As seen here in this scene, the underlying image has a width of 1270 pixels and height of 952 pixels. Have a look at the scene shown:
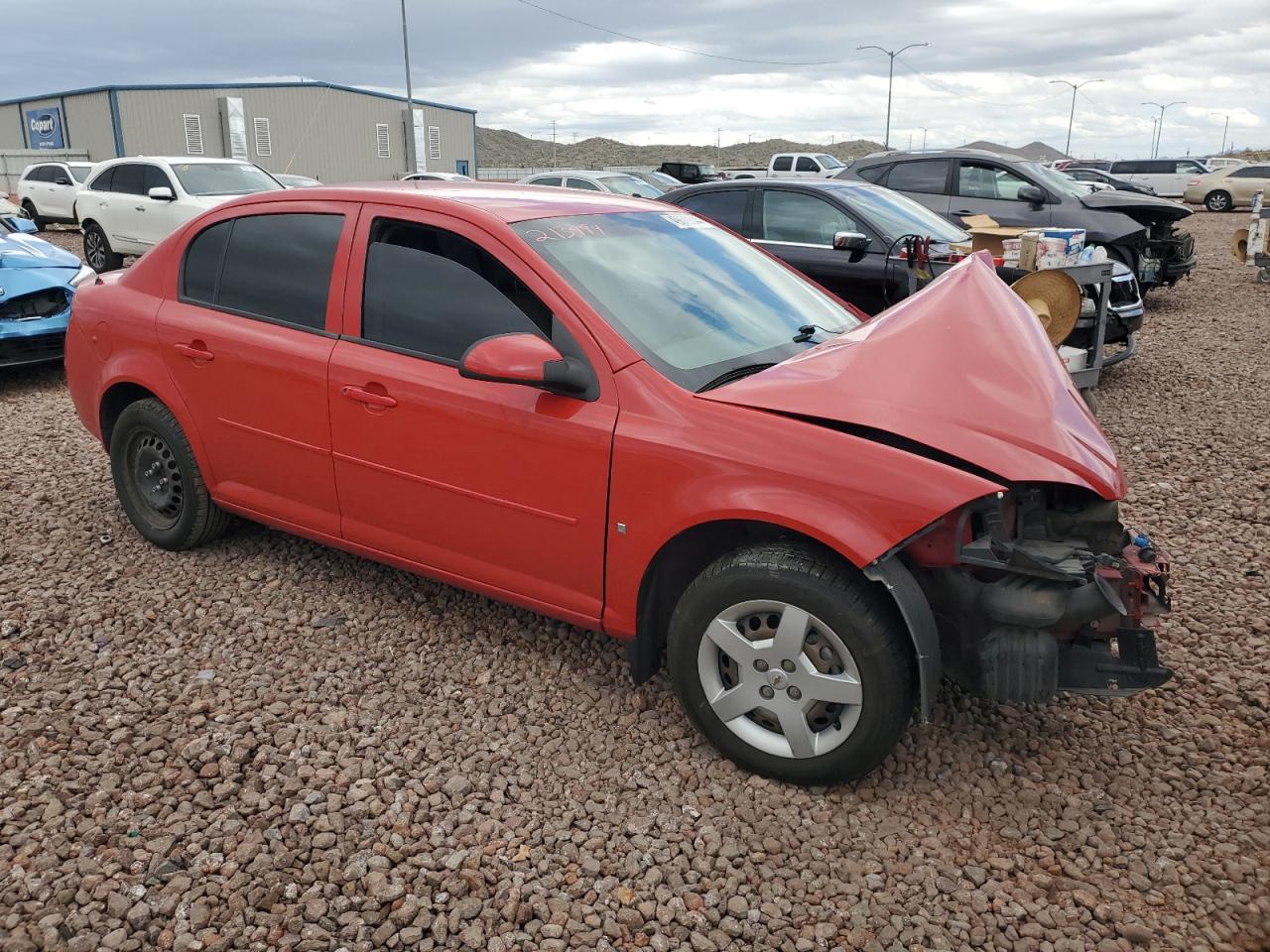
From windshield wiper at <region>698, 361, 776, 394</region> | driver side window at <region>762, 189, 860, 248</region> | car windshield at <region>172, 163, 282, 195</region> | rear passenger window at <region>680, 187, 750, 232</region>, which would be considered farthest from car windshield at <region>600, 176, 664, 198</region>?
windshield wiper at <region>698, 361, 776, 394</region>

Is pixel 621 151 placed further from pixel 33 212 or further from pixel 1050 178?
pixel 1050 178

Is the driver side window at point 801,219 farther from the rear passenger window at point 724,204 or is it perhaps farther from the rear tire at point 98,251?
the rear tire at point 98,251

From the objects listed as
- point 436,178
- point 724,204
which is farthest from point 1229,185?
point 724,204

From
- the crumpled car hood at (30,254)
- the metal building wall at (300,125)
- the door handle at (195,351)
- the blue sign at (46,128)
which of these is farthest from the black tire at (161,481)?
the blue sign at (46,128)

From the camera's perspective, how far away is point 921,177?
1085cm

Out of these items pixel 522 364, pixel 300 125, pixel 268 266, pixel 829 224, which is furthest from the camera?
pixel 300 125

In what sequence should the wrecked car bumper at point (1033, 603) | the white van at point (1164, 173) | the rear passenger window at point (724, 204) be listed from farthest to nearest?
the white van at point (1164, 173), the rear passenger window at point (724, 204), the wrecked car bumper at point (1033, 603)

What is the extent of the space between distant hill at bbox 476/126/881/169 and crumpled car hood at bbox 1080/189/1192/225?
80.7 m

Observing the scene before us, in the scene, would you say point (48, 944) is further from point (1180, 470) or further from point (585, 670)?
point (1180, 470)

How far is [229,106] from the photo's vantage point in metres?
38.2

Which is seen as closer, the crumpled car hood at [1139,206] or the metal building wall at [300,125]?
the crumpled car hood at [1139,206]

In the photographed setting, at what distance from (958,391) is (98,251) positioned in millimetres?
15713

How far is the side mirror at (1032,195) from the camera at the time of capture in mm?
10023

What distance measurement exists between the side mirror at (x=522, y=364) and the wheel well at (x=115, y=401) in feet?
7.34
